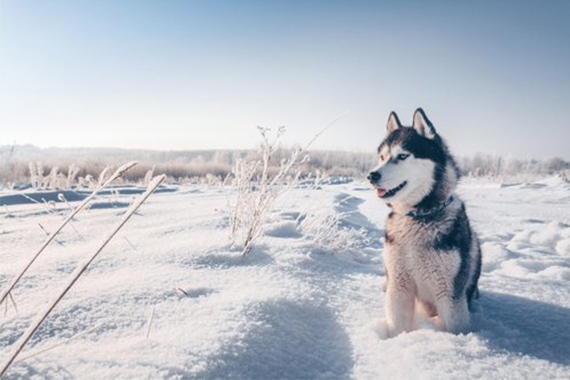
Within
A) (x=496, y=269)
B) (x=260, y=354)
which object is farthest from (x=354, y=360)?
(x=496, y=269)

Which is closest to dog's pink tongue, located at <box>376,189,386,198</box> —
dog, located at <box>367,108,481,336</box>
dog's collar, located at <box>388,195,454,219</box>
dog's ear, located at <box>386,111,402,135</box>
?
dog, located at <box>367,108,481,336</box>

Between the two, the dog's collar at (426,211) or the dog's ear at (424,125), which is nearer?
the dog's collar at (426,211)

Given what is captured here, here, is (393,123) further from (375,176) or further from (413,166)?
(375,176)

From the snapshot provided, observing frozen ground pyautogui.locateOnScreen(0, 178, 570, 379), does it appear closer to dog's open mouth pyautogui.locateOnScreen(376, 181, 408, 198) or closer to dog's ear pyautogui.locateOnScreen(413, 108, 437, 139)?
dog's open mouth pyautogui.locateOnScreen(376, 181, 408, 198)

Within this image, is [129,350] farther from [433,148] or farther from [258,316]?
[433,148]

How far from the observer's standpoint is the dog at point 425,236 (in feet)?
6.70

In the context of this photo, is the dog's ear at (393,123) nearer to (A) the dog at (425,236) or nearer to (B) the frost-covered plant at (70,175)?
(A) the dog at (425,236)

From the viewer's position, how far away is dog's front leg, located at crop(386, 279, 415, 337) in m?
2.04

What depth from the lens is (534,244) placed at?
5.02 meters

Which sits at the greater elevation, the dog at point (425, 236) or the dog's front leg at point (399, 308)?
the dog at point (425, 236)

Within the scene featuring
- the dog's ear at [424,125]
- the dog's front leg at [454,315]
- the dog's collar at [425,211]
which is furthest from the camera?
the dog's ear at [424,125]

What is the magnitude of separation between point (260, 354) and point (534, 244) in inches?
198

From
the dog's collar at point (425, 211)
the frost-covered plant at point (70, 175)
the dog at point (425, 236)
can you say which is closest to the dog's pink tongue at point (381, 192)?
the dog at point (425, 236)

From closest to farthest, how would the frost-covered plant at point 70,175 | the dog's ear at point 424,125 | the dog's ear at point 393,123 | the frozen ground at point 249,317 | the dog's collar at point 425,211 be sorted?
the frozen ground at point 249,317, the dog's collar at point 425,211, the dog's ear at point 424,125, the dog's ear at point 393,123, the frost-covered plant at point 70,175
